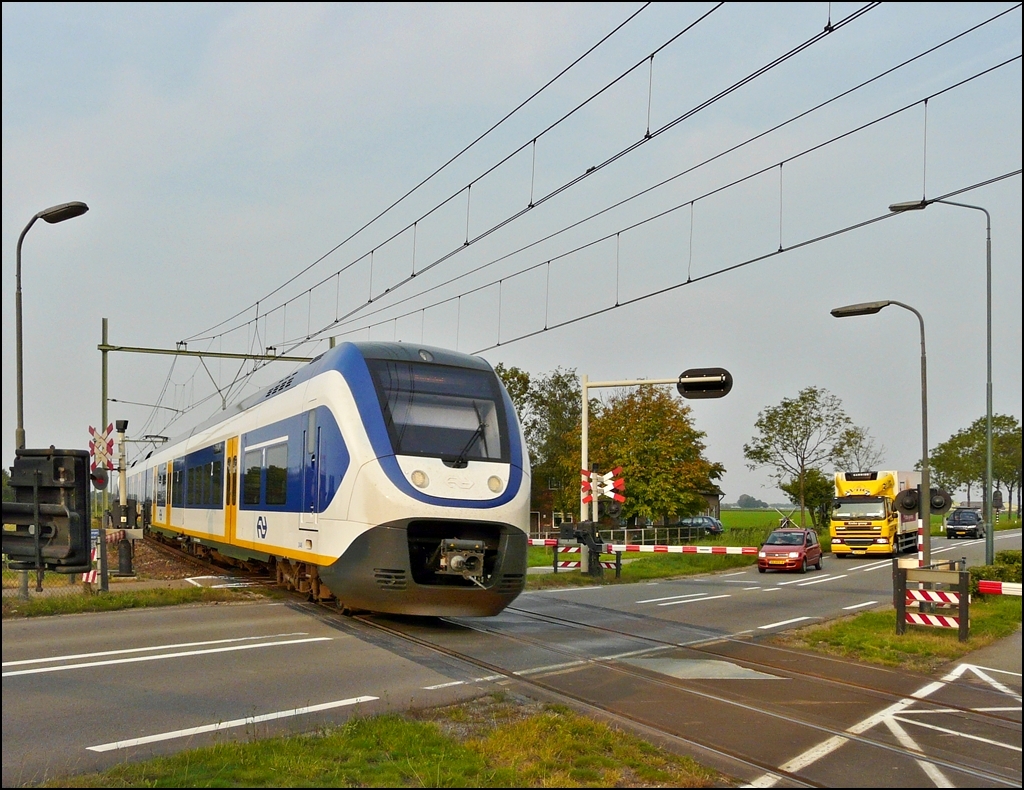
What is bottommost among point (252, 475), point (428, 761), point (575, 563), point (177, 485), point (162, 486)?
point (575, 563)

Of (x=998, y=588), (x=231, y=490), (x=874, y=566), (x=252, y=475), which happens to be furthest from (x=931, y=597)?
(x=874, y=566)

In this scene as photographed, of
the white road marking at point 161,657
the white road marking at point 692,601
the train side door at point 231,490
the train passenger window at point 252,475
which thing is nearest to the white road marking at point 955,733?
the white road marking at point 161,657

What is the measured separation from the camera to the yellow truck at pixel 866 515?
40.0 metres

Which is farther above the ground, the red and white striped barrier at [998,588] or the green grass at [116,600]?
the red and white striped barrier at [998,588]

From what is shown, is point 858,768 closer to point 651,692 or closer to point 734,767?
point 734,767

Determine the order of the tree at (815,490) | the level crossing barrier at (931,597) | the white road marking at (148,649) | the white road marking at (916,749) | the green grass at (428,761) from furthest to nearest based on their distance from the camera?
1. the tree at (815,490)
2. the level crossing barrier at (931,597)
3. the white road marking at (148,649)
4. the white road marking at (916,749)
5. the green grass at (428,761)

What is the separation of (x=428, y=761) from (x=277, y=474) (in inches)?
385

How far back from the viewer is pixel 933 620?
14.6 m

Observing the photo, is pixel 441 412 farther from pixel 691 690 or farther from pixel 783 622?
pixel 783 622

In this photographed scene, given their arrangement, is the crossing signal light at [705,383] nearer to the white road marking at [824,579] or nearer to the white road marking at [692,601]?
the white road marking at [692,601]

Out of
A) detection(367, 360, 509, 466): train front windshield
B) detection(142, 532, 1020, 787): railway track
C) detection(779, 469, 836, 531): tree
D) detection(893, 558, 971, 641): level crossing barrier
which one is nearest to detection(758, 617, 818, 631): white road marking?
detection(142, 532, 1020, 787): railway track

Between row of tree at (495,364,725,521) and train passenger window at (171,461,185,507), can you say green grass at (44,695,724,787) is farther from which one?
row of tree at (495,364,725,521)

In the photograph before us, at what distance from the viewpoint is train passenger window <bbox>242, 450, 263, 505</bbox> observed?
57.0 ft

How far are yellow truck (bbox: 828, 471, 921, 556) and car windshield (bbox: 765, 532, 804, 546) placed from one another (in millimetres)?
8160
